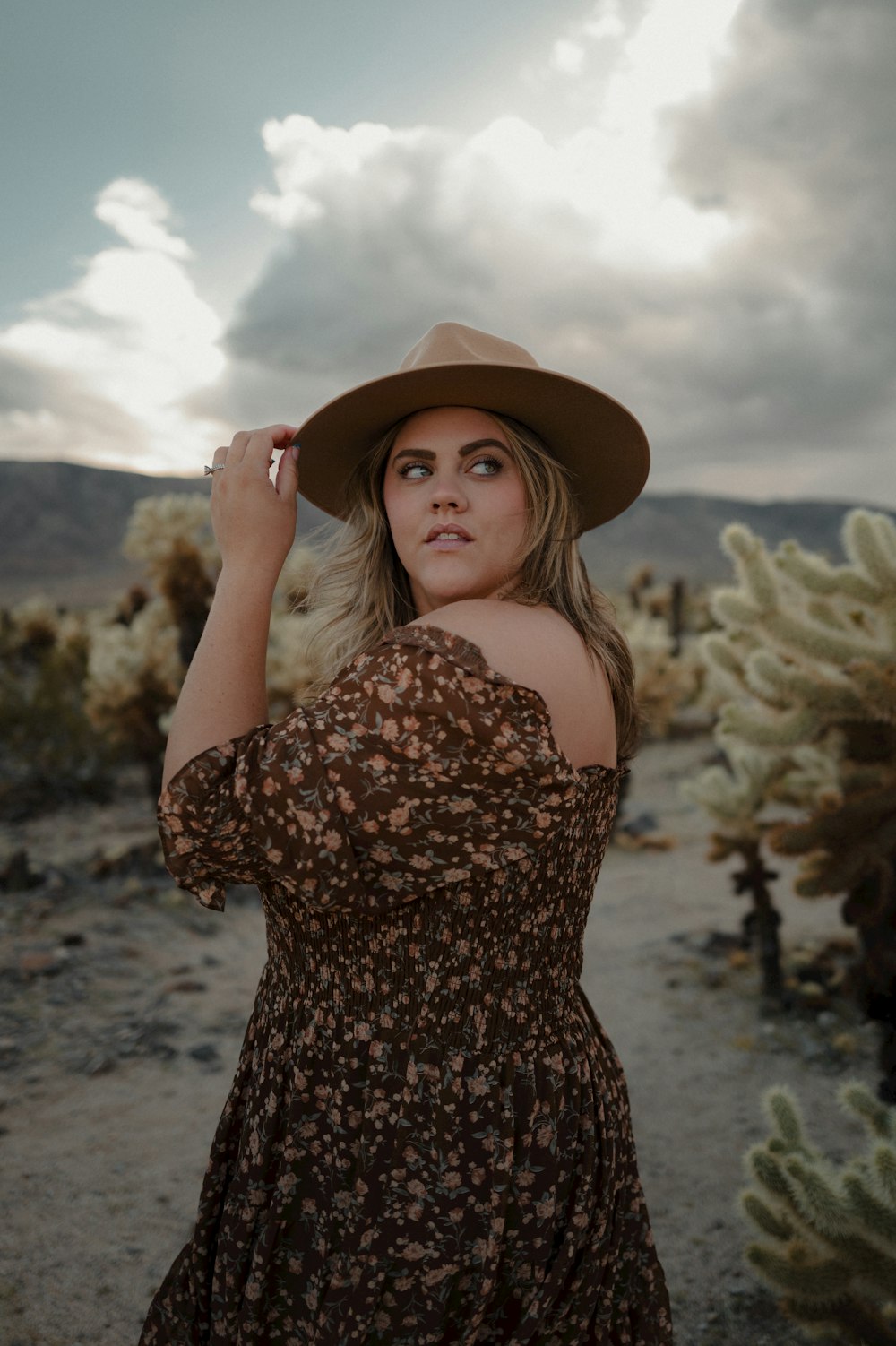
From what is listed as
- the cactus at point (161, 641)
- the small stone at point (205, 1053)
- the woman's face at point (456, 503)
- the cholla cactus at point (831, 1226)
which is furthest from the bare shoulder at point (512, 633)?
the cactus at point (161, 641)

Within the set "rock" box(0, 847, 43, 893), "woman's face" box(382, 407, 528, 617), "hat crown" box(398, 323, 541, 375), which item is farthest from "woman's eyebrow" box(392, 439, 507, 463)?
"rock" box(0, 847, 43, 893)

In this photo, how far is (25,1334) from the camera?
2.43m

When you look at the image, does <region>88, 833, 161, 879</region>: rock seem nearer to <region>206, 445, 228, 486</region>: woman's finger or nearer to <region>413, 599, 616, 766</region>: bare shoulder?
<region>206, 445, 228, 486</region>: woman's finger

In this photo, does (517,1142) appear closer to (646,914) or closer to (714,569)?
(646,914)

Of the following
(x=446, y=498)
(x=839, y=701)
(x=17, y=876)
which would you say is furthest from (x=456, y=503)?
(x=17, y=876)

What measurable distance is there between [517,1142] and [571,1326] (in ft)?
1.28

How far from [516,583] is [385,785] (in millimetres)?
576

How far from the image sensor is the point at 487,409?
1.69 meters

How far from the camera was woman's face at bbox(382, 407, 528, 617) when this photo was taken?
5.19ft

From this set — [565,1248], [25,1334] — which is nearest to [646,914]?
[25,1334]

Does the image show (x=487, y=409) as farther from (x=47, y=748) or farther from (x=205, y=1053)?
(x=47, y=748)

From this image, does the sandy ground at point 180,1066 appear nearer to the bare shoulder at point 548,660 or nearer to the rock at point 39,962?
the rock at point 39,962

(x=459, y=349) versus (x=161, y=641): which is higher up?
(x=459, y=349)

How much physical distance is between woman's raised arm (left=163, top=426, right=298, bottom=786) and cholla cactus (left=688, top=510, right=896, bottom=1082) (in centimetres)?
280
